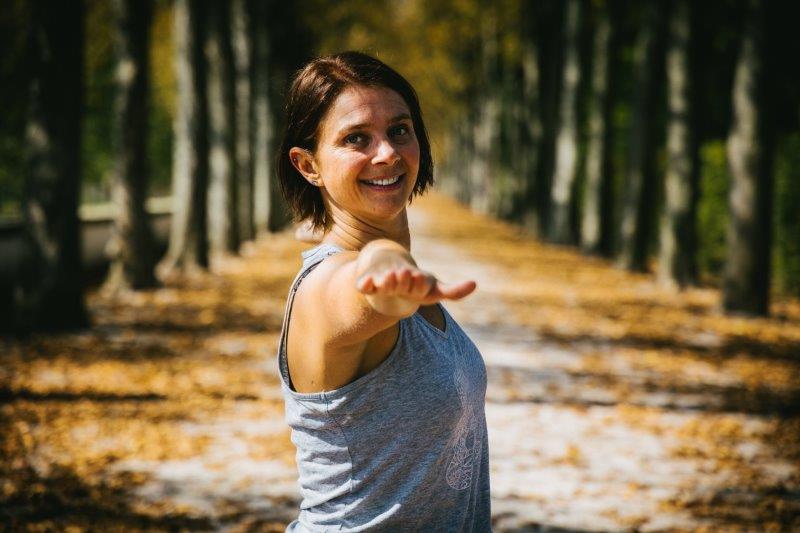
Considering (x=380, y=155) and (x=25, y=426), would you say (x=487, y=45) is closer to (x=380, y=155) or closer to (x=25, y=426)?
(x=25, y=426)

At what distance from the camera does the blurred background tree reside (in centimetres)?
1423

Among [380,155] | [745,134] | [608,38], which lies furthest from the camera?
[608,38]

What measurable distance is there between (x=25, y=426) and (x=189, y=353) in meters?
3.00

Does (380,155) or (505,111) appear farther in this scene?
(505,111)

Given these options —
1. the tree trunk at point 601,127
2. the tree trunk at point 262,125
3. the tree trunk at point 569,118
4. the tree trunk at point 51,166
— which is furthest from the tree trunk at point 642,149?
the tree trunk at point 51,166

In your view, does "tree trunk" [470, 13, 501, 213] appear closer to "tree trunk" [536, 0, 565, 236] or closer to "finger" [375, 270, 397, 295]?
"tree trunk" [536, 0, 565, 236]

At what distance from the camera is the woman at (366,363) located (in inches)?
69.4

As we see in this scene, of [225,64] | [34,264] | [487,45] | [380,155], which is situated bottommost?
[34,264]

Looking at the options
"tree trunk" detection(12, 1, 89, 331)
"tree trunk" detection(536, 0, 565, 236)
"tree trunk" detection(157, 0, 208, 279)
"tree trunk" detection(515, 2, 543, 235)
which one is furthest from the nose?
"tree trunk" detection(515, 2, 543, 235)

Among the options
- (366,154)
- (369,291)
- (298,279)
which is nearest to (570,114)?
(366,154)

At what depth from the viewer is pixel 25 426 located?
6547 millimetres

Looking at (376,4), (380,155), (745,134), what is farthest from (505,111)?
(380,155)

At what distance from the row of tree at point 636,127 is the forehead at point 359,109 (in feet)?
37.1

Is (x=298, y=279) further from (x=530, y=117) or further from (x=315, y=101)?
(x=530, y=117)
